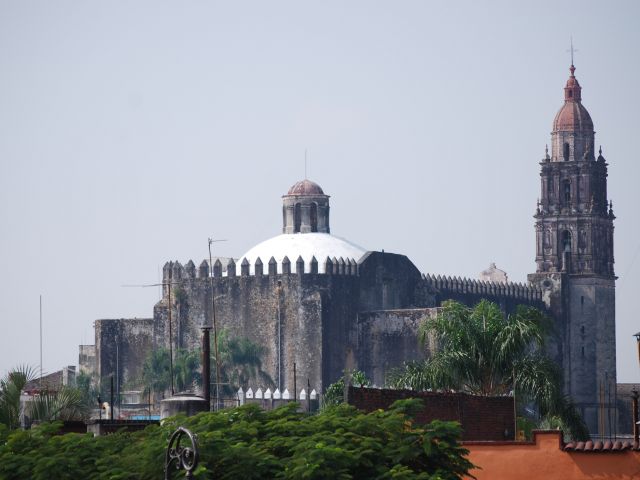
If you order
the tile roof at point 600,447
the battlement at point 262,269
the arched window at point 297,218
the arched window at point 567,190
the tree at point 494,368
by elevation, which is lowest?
the tile roof at point 600,447

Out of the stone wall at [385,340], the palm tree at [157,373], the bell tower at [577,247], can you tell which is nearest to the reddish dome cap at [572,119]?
the bell tower at [577,247]

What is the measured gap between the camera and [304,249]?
95812 millimetres

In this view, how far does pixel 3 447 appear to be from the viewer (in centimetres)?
3422

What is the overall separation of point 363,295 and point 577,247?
1268 cm

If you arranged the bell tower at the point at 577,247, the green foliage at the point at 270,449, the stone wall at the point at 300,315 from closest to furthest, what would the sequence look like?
1. the green foliage at the point at 270,449
2. the stone wall at the point at 300,315
3. the bell tower at the point at 577,247

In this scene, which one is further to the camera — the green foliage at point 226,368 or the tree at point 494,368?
the green foliage at point 226,368

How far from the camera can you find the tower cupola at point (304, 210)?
325ft

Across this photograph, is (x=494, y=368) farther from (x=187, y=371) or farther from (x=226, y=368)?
(x=187, y=371)

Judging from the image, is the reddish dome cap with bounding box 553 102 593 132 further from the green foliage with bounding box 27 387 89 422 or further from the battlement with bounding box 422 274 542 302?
the green foliage with bounding box 27 387 89 422

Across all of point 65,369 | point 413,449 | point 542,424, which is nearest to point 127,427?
point 413,449

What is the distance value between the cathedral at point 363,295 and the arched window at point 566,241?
0.04 m

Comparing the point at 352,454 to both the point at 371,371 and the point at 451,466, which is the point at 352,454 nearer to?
the point at 451,466

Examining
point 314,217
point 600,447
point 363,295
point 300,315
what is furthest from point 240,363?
point 600,447

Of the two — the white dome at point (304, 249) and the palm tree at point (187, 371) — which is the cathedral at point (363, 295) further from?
the palm tree at point (187, 371)
